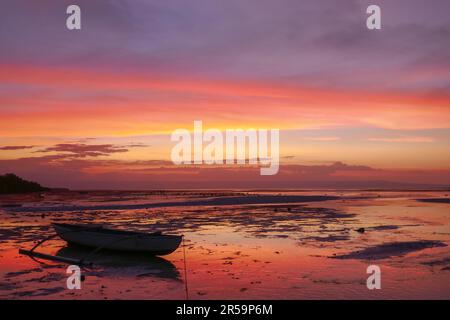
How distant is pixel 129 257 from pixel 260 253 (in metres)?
6.31

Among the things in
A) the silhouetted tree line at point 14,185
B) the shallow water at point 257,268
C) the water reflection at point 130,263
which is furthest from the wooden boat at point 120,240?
the silhouetted tree line at point 14,185

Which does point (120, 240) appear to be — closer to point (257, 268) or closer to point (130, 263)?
point (130, 263)

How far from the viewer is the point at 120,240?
21.7 metres

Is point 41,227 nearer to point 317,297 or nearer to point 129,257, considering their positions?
point 129,257

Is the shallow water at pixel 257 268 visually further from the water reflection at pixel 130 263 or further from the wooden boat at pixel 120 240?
the wooden boat at pixel 120 240

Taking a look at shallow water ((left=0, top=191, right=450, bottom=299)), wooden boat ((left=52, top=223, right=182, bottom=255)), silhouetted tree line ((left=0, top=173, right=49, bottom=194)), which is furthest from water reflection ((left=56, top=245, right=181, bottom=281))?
silhouetted tree line ((left=0, top=173, right=49, bottom=194))

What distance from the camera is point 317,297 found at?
14.2 metres

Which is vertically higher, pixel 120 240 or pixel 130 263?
pixel 120 240

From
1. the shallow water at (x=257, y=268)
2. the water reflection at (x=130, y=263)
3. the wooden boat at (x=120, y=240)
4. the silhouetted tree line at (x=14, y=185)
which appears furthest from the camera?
the silhouetted tree line at (x=14, y=185)

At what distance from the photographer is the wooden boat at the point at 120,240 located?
20797 mm

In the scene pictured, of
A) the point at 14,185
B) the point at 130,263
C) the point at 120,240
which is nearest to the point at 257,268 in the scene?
the point at 130,263

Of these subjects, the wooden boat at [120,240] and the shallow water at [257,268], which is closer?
the shallow water at [257,268]

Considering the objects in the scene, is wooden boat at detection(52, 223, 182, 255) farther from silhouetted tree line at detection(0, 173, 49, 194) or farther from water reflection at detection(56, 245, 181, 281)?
silhouetted tree line at detection(0, 173, 49, 194)

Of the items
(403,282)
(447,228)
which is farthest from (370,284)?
(447,228)
